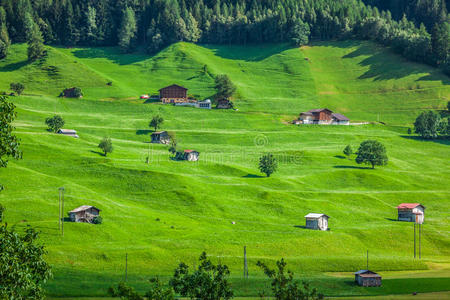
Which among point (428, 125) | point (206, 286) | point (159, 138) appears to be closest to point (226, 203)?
point (159, 138)

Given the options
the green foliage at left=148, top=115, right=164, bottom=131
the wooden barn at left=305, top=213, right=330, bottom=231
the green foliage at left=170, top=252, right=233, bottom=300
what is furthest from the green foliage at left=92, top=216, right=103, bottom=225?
the green foliage at left=148, top=115, right=164, bottom=131

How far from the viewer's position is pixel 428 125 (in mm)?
193625

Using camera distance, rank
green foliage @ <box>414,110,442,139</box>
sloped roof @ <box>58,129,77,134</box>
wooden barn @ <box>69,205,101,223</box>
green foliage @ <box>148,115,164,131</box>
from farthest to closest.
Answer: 1. green foliage @ <box>414,110,442,139</box>
2. green foliage @ <box>148,115,164,131</box>
3. sloped roof @ <box>58,129,77,134</box>
4. wooden barn @ <box>69,205,101,223</box>

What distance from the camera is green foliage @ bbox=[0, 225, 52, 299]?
104 ft

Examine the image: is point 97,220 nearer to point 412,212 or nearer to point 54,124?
point 412,212

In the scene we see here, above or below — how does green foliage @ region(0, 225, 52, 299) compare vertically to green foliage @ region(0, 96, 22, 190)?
below

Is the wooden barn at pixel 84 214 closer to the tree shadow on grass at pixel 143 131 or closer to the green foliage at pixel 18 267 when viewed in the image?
the green foliage at pixel 18 267

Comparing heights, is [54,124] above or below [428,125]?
below

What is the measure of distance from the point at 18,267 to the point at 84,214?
71.8 m

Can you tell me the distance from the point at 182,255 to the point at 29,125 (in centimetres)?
9605

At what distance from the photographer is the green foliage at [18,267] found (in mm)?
31609

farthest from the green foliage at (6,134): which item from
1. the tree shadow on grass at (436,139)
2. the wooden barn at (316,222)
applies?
the tree shadow on grass at (436,139)

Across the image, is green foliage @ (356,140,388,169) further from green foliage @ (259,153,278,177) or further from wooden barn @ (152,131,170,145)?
wooden barn @ (152,131,170,145)

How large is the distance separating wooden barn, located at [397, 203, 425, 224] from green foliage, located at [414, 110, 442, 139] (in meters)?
73.3
